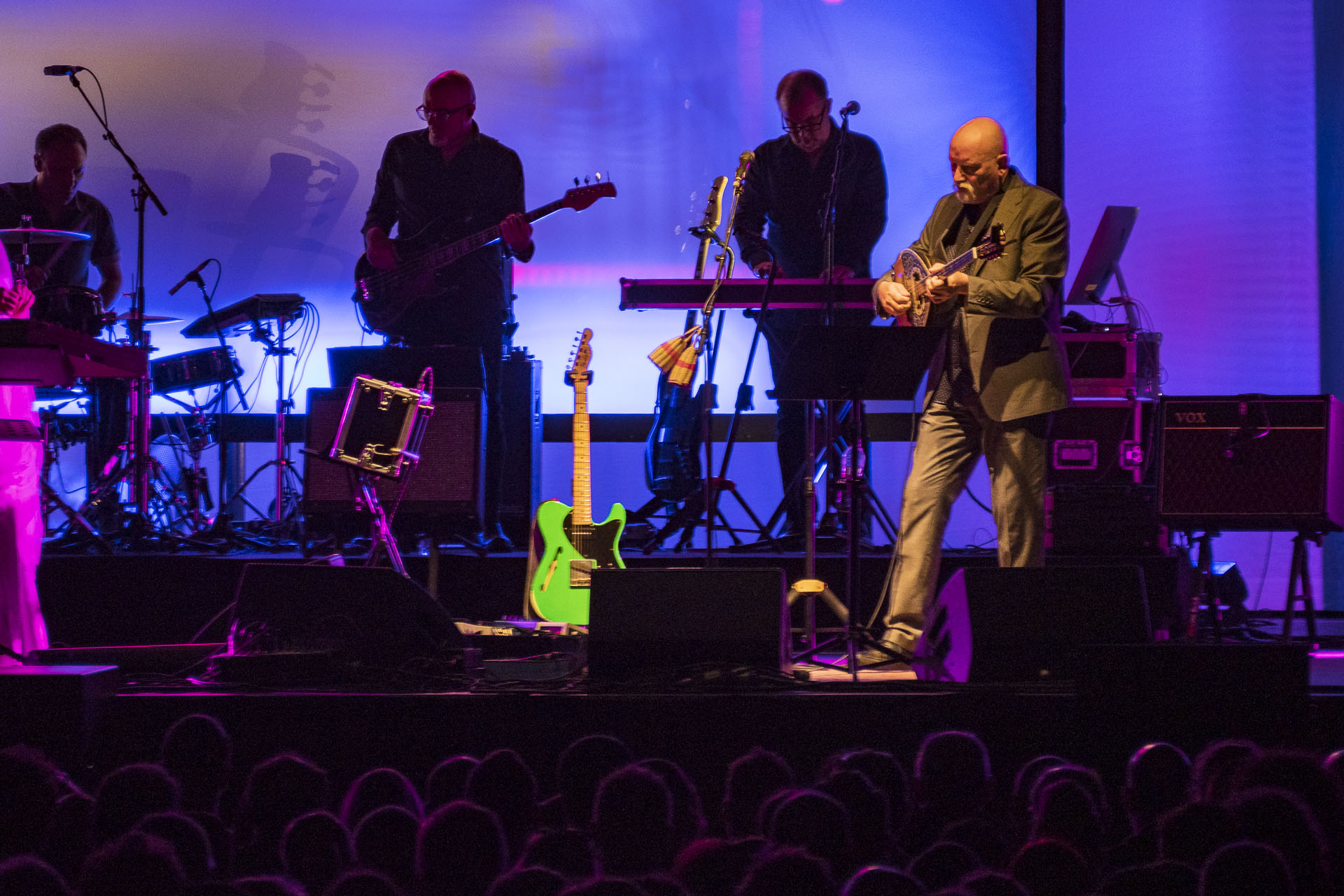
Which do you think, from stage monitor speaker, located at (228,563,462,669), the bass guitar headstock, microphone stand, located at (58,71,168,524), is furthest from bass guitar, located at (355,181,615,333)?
stage monitor speaker, located at (228,563,462,669)

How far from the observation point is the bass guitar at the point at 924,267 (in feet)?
11.7

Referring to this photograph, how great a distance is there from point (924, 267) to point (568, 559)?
6.38ft

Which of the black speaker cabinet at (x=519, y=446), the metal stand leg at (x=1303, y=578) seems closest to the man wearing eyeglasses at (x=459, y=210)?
the black speaker cabinet at (x=519, y=446)

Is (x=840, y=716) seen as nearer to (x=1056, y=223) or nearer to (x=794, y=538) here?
(x=1056, y=223)

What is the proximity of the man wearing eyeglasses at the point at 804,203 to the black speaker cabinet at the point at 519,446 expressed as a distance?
1.25 m

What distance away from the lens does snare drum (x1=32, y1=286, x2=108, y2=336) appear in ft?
18.1

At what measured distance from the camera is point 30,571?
11.3ft

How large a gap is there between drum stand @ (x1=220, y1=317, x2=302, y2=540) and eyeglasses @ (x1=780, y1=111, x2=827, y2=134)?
2.80m

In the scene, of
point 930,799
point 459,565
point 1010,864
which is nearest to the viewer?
point 1010,864

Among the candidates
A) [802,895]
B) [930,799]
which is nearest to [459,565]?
[930,799]

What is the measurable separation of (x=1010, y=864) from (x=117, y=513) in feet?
17.1

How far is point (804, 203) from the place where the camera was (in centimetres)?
543

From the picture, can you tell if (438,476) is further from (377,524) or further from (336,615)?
(336,615)

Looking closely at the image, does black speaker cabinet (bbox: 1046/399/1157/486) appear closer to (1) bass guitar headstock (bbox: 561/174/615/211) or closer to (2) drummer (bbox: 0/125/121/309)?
(1) bass guitar headstock (bbox: 561/174/615/211)
